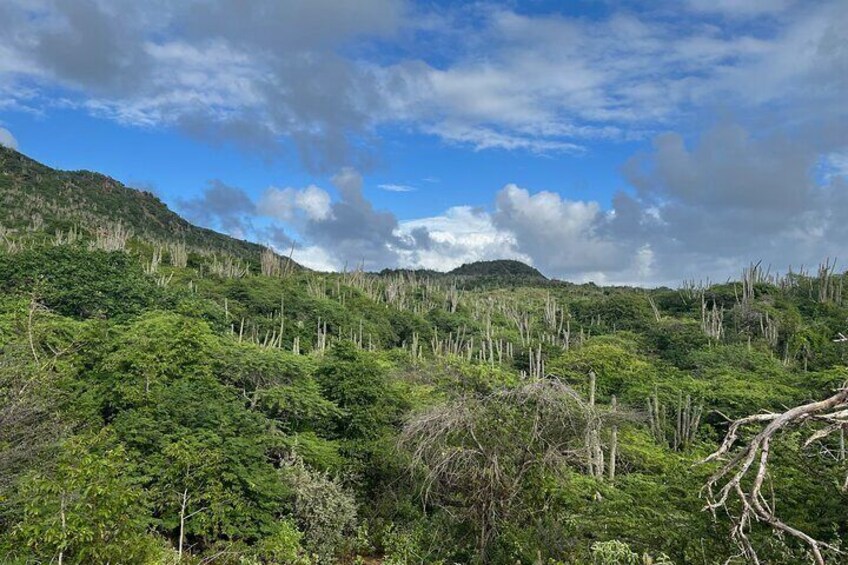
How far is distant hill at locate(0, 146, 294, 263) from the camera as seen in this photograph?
59.3 meters

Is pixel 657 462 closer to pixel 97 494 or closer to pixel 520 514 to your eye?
pixel 520 514

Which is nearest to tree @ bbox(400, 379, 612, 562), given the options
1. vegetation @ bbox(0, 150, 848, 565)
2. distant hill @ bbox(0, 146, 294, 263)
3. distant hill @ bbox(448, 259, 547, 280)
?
vegetation @ bbox(0, 150, 848, 565)

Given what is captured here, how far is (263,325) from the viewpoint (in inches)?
1489

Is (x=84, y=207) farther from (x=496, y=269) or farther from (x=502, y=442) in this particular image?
(x=496, y=269)

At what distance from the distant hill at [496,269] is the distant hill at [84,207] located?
153ft

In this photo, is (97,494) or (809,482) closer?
(97,494)

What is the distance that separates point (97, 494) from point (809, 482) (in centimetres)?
970

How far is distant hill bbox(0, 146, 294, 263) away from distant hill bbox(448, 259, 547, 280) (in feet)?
153

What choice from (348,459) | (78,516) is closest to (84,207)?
(348,459)

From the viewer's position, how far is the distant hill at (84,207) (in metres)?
59.3

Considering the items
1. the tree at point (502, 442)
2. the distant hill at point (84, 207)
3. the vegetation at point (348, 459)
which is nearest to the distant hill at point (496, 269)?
the distant hill at point (84, 207)

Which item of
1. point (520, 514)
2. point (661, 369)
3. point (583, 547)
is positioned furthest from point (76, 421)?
point (661, 369)

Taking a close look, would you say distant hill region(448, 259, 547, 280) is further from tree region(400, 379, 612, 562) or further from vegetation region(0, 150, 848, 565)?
tree region(400, 379, 612, 562)

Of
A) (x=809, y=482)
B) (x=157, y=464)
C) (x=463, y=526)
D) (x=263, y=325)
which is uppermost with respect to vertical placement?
(x=263, y=325)
